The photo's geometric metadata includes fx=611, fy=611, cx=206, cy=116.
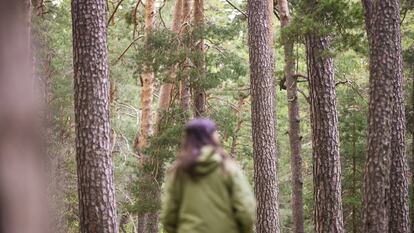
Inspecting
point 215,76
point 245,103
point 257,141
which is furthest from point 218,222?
point 245,103

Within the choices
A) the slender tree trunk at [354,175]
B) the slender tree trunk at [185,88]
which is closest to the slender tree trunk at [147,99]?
the slender tree trunk at [185,88]

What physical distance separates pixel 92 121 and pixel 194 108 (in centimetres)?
956

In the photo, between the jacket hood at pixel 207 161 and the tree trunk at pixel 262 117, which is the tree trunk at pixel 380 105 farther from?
the jacket hood at pixel 207 161

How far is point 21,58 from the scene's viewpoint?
2.17 metres

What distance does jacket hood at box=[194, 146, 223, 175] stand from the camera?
418 centimetres

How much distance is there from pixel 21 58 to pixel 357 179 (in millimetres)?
19808

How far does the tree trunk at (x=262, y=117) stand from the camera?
1307 cm

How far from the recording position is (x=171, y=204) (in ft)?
14.5

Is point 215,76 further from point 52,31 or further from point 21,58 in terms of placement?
point 21,58

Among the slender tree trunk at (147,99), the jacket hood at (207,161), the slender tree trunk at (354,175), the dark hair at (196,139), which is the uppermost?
the slender tree trunk at (147,99)

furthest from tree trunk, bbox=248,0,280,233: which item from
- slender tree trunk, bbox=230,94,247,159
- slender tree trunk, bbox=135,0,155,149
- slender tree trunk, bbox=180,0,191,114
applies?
slender tree trunk, bbox=230,94,247,159

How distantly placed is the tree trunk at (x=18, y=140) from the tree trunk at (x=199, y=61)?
49.8 ft

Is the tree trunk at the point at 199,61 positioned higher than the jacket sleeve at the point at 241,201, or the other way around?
the tree trunk at the point at 199,61

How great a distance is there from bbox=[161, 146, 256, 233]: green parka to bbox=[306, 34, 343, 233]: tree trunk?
21.6ft
